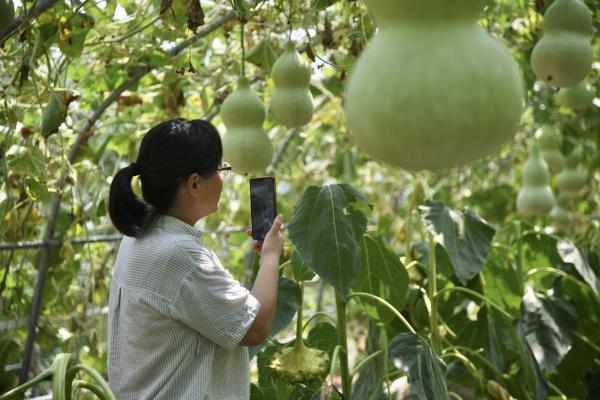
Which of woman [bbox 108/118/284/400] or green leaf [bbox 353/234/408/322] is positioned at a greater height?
woman [bbox 108/118/284/400]

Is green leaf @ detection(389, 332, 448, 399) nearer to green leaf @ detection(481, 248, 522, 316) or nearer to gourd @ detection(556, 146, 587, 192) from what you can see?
green leaf @ detection(481, 248, 522, 316)

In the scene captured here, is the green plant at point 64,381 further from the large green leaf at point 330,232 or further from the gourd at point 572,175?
the gourd at point 572,175

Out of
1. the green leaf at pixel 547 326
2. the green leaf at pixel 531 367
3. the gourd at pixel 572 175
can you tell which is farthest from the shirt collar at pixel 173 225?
the gourd at pixel 572 175

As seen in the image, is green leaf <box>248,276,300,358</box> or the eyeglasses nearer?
the eyeglasses

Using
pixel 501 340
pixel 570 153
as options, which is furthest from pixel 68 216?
pixel 570 153

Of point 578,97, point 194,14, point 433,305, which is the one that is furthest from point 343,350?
point 578,97

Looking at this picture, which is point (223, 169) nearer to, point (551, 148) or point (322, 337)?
point (322, 337)

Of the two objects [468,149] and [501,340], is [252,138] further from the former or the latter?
[468,149]

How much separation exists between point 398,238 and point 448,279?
406mm

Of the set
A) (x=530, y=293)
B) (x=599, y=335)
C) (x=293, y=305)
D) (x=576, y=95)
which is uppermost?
(x=576, y=95)

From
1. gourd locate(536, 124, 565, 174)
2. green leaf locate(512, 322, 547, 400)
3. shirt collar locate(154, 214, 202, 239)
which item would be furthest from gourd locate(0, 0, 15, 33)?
gourd locate(536, 124, 565, 174)

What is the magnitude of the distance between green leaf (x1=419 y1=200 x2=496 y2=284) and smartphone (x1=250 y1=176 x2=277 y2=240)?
20.0 inches

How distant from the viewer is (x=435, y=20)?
0.80 metres

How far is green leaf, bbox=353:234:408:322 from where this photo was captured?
74.7 inches
